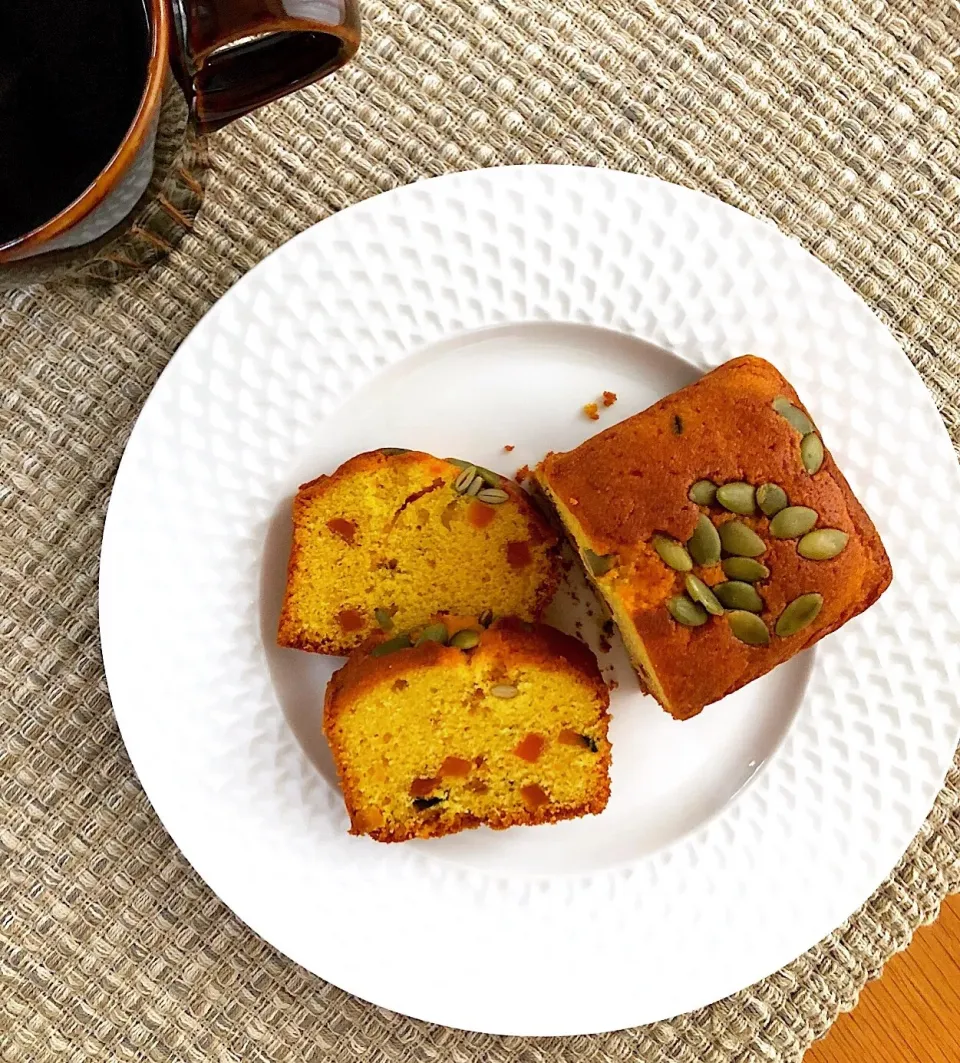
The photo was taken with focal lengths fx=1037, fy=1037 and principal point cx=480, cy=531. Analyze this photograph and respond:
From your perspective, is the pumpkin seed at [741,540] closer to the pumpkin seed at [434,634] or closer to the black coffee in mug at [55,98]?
the pumpkin seed at [434,634]

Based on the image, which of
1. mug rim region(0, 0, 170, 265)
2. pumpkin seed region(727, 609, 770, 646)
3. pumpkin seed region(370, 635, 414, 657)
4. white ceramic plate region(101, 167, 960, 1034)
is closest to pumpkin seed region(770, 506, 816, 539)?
pumpkin seed region(727, 609, 770, 646)

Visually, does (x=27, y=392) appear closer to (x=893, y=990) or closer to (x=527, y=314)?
(x=527, y=314)

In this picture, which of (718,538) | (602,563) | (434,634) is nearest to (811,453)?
(718,538)

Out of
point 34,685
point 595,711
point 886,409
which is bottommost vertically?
point 34,685

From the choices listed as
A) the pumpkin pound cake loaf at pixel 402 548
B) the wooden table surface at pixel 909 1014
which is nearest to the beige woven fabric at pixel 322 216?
the wooden table surface at pixel 909 1014

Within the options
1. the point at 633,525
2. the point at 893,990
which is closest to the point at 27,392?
the point at 633,525

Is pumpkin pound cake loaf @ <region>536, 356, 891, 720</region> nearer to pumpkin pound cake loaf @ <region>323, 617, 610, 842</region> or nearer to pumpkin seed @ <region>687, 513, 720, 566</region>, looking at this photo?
pumpkin seed @ <region>687, 513, 720, 566</region>

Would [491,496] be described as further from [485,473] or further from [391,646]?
[391,646]
